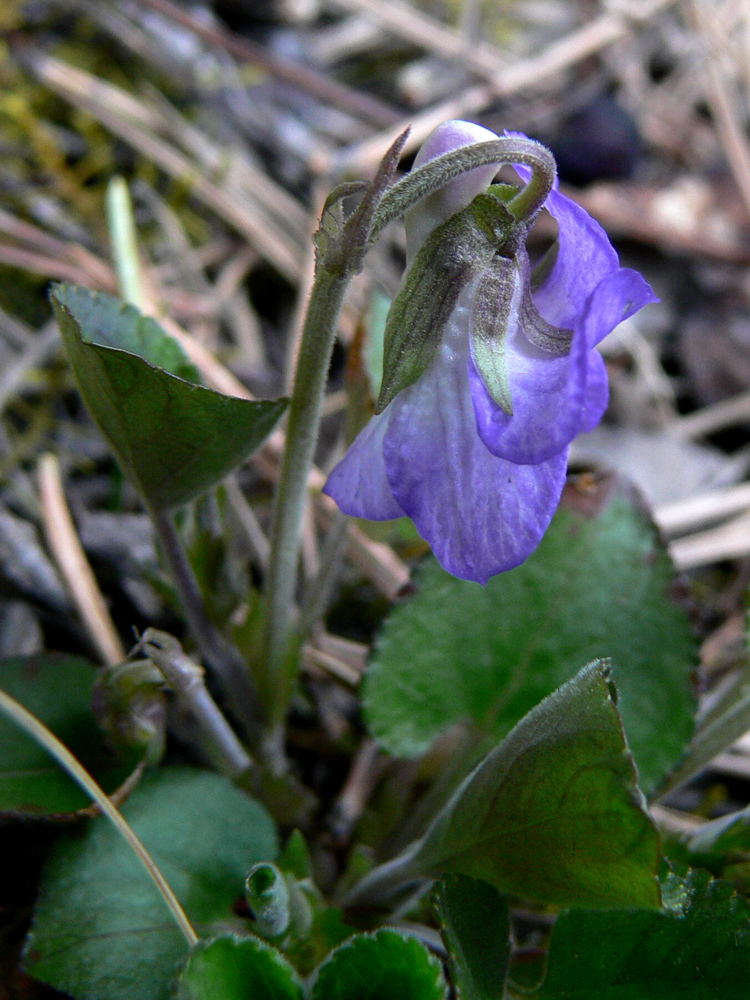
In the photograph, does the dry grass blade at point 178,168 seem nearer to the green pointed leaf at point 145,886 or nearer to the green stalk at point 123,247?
the green stalk at point 123,247

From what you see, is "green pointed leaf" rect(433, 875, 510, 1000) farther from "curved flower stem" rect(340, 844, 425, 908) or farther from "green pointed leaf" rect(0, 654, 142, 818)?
"green pointed leaf" rect(0, 654, 142, 818)

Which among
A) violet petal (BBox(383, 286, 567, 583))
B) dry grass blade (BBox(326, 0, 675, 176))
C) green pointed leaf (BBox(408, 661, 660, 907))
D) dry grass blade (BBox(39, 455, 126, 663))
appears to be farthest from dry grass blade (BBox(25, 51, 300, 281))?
green pointed leaf (BBox(408, 661, 660, 907))

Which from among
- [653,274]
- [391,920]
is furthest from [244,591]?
[653,274]

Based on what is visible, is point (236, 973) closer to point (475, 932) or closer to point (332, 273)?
point (475, 932)

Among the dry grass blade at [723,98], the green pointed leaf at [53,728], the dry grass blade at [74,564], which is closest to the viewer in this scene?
the green pointed leaf at [53,728]

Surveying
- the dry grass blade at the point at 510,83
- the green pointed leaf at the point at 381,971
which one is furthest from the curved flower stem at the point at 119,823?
the dry grass blade at the point at 510,83

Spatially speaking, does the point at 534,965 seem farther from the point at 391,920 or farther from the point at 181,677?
the point at 181,677
